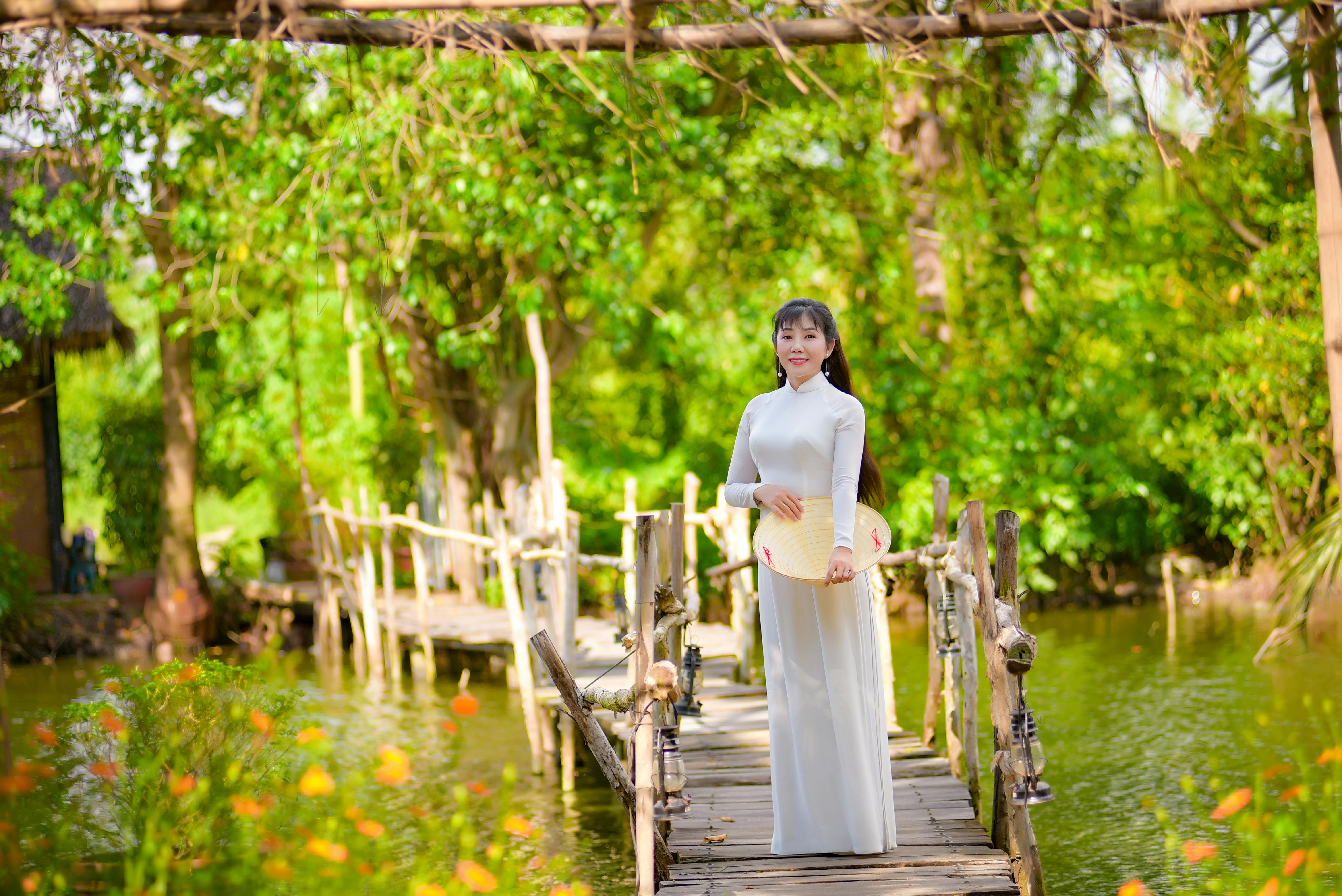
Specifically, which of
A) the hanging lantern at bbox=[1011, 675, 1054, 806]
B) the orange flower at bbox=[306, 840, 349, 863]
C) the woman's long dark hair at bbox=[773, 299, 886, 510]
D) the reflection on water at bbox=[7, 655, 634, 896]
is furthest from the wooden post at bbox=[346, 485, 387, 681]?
the hanging lantern at bbox=[1011, 675, 1054, 806]

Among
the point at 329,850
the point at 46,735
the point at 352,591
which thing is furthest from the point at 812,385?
Answer: the point at 352,591

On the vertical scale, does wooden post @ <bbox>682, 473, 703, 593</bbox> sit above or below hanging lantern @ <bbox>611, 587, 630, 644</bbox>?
above

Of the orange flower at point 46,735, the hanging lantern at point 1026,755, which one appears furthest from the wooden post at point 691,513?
the hanging lantern at point 1026,755

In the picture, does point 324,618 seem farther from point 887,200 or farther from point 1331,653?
point 1331,653

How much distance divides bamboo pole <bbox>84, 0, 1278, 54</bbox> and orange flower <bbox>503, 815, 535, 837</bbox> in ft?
14.5

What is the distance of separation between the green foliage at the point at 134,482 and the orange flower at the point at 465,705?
24.5 feet

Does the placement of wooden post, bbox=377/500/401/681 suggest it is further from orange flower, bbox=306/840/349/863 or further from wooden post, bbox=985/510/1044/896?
wooden post, bbox=985/510/1044/896

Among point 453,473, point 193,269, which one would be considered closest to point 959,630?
point 193,269

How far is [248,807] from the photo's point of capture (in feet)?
16.0

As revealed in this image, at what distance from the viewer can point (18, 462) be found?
1534cm

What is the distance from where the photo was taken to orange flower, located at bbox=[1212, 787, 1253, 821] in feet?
21.5

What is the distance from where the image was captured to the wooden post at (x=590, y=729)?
4098mm

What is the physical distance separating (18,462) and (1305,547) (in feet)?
45.9

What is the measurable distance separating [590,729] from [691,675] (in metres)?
1.86
